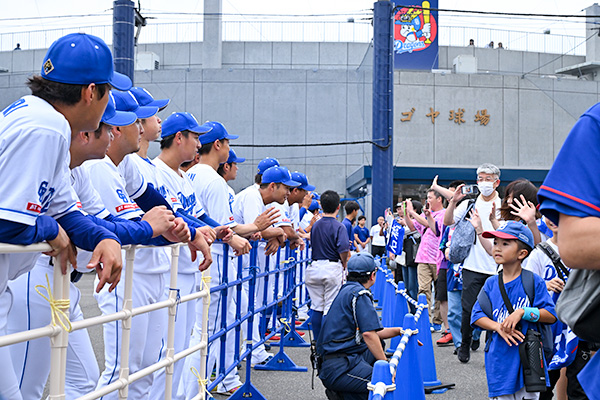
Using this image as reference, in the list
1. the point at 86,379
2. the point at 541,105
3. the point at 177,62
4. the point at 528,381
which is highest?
the point at 177,62

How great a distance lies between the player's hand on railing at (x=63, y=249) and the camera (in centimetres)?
246

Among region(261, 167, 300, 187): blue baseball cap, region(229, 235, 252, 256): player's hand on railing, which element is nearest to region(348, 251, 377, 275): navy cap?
region(229, 235, 252, 256): player's hand on railing

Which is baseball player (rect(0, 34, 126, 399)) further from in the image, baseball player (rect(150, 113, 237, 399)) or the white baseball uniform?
baseball player (rect(150, 113, 237, 399))

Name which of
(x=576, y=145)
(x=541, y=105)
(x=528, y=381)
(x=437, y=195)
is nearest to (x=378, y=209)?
(x=437, y=195)

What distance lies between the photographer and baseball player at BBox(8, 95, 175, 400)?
9.59ft

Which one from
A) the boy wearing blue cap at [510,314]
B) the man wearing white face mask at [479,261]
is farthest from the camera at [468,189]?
the boy wearing blue cap at [510,314]

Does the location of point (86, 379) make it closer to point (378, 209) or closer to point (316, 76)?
point (378, 209)

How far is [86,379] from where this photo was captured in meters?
3.36

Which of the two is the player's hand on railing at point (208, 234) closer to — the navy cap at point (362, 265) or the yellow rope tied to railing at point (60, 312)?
the yellow rope tied to railing at point (60, 312)

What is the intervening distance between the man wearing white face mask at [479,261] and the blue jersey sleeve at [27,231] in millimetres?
6117

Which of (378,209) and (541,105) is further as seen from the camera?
(541,105)

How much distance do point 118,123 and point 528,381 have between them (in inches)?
129

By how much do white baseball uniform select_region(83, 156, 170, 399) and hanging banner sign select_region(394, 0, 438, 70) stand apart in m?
29.3

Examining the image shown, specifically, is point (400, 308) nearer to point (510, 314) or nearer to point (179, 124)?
point (510, 314)
